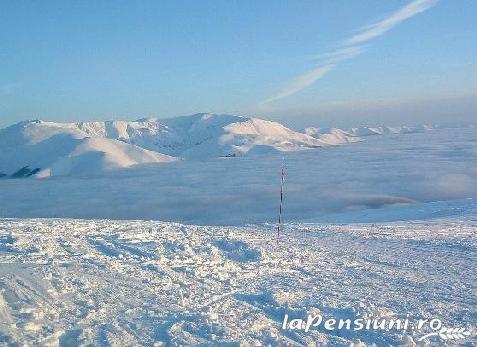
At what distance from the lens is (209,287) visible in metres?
8.46

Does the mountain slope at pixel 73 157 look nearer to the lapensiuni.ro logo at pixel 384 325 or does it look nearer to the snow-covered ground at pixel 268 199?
the snow-covered ground at pixel 268 199

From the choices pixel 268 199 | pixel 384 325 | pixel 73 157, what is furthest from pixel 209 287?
pixel 73 157

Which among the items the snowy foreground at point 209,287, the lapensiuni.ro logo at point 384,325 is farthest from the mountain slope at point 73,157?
the lapensiuni.ro logo at point 384,325

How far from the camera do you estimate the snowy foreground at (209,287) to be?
21.4 ft

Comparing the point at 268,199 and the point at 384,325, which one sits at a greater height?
the point at 384,325

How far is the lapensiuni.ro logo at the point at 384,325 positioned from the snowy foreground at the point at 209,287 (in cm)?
10

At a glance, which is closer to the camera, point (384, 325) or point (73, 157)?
point (384, 325)

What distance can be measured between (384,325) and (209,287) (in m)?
2.81

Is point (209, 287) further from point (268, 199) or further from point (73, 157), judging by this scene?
point (73, 157)

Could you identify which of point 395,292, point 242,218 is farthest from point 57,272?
point 242,218

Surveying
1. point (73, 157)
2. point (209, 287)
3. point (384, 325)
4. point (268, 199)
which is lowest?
point (268, 199)

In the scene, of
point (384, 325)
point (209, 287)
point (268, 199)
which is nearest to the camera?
point (384, 325)

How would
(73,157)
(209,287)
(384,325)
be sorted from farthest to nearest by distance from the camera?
1. (73,157)
2. (209,287)
3. (384,325)

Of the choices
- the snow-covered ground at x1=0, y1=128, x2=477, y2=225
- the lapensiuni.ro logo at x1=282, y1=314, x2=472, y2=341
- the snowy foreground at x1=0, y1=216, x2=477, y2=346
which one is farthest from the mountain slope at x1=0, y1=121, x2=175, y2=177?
the lapensiuni.ro logo at x1=282, y1=314, x2=472, y2=341
